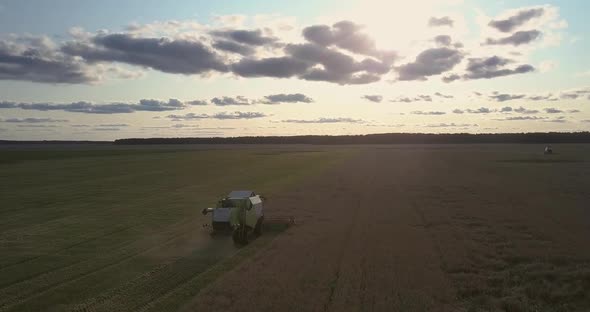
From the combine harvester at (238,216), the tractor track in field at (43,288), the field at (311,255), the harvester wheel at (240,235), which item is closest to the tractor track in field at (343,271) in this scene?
the field at (311,255)

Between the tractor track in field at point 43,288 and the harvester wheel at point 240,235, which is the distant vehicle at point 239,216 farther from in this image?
the tractor track in field at point 43,288

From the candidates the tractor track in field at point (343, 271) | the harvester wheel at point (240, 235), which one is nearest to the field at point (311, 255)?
the tractor track in field at point (343, 271)

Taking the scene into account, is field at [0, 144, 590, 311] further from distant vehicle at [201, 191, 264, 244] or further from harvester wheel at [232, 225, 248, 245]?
distant vehicle at [201, 191, 264, 244]

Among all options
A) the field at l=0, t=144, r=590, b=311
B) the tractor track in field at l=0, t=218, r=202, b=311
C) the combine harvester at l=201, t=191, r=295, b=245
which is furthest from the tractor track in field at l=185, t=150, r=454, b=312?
the tractor track in field at l=0, t=218, r=202, b=311

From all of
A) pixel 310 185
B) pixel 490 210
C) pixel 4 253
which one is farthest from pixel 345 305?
pixel 310 185

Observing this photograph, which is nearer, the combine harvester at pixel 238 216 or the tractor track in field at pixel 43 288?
the tractor track in field at pixel 43 288

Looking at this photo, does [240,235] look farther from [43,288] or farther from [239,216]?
[43,288]

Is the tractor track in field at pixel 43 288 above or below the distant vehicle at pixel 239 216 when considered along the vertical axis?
below

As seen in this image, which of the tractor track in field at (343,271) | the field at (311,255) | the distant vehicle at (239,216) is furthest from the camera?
the distant vehicle at (239,216)

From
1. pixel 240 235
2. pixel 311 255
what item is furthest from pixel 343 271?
pixel 240 235

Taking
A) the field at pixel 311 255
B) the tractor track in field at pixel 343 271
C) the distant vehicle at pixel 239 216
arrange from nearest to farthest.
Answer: the tractor track in field at pixel 343 271, the field at pixel 311 255, the distant vehicle at pixel 239 216
